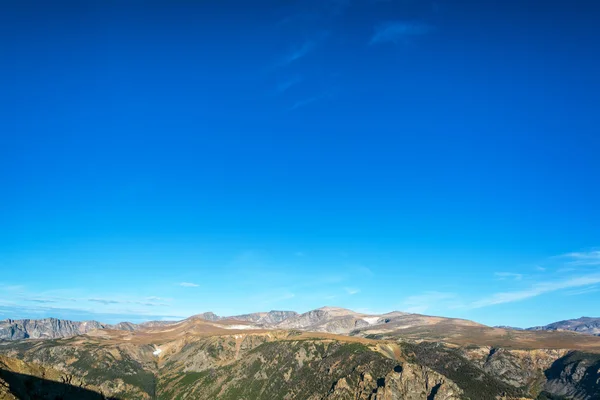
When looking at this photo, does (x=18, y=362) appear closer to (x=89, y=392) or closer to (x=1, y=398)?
(x=89, y=392)

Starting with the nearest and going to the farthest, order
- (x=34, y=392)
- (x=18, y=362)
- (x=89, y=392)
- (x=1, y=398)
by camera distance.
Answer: (x=1, y=398), (x=34, y=392), (x=18, y=362), (x=89, y=392)

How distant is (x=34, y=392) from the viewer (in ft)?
433

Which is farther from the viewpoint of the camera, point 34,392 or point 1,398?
point 34,392

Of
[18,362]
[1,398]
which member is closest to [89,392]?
[18,362]

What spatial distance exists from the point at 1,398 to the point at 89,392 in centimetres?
8014

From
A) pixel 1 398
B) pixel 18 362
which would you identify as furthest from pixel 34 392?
pixel 1 398

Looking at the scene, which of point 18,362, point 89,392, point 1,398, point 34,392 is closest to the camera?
point 1,398

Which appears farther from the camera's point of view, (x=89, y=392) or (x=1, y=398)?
(x=89, y=392)

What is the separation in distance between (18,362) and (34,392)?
21803 mm

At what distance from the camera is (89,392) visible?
559ft

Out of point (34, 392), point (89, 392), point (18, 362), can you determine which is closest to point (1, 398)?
point (34, 392)

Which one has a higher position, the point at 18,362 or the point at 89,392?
the point at 18,362

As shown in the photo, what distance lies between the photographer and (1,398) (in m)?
98.3

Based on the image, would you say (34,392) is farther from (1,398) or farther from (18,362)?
(1,398)
